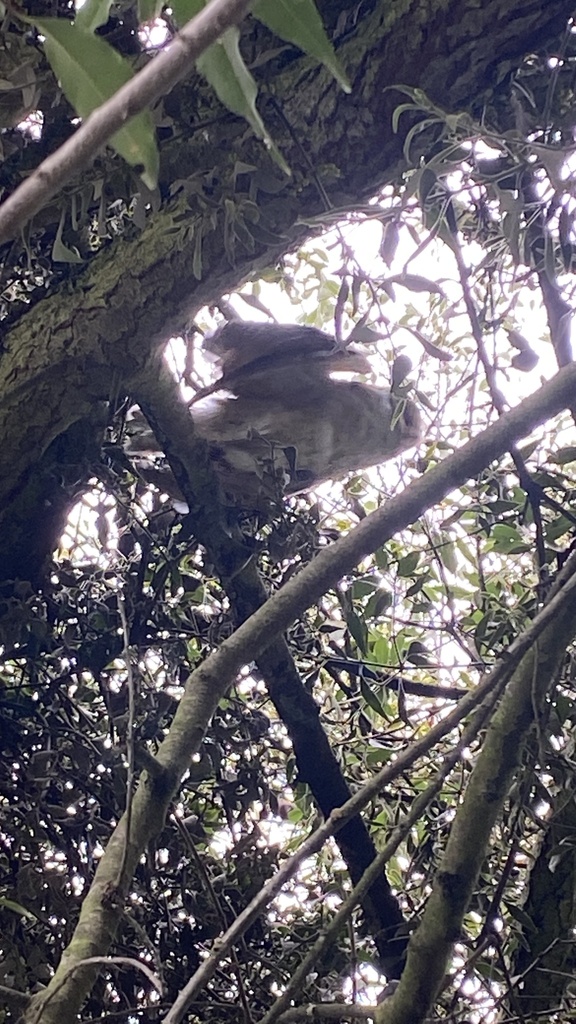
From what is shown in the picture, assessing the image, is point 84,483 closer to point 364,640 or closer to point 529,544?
point 364,640

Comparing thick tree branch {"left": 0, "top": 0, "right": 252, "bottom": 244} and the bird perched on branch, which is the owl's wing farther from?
thick tree branch {"left": 0, "top": 0, "right": 252, "bottom": 244}

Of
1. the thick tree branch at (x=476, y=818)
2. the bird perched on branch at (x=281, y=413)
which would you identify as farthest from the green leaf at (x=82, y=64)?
the bird perched on branch at (x=281, y=413)

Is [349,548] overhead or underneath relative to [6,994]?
overhead

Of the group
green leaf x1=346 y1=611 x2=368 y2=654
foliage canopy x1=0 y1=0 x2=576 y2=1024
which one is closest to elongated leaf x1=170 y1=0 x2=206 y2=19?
foliage canopy x1=0 y1=0 x2=576 y2=1024

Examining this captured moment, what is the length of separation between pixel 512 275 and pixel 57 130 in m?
0.64

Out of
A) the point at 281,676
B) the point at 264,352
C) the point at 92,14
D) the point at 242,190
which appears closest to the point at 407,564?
the point at 281,676

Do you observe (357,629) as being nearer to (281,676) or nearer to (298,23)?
(281,676)

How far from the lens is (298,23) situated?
0.43 m

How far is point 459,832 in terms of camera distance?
0.96 metres

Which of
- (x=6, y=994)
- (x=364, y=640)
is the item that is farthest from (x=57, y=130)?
(x=6, y=994)

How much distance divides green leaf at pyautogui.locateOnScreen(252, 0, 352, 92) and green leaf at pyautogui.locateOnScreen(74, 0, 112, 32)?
4.3 inches

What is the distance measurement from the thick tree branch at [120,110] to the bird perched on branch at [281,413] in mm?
934

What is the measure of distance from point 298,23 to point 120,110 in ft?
0.56

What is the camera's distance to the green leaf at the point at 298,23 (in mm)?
427
